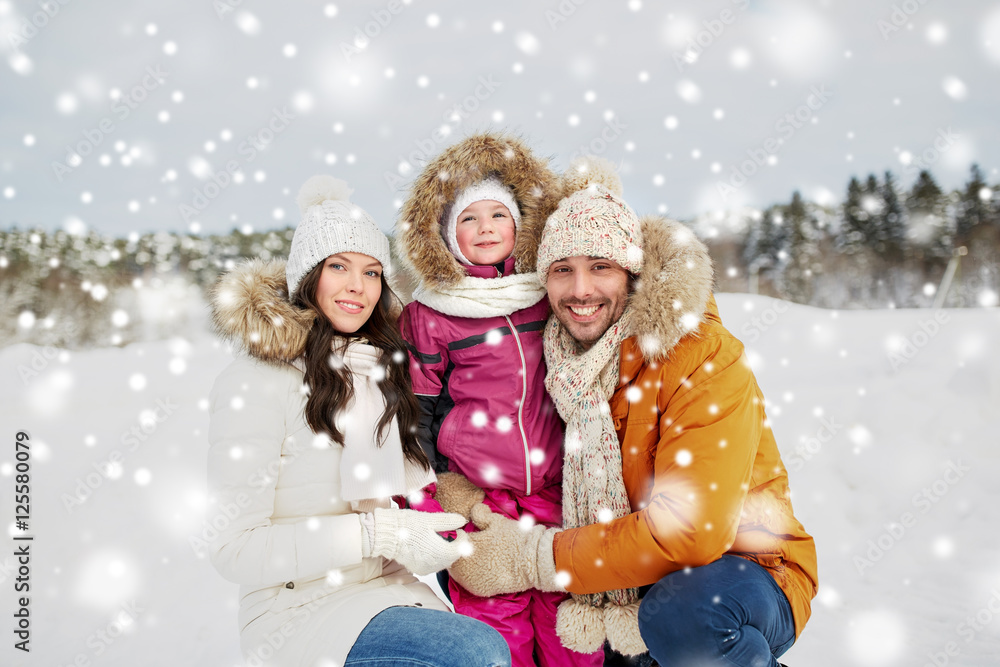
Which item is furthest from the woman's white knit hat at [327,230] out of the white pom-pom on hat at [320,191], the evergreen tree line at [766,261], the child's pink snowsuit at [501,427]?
the evergreen tree line at [766,261]

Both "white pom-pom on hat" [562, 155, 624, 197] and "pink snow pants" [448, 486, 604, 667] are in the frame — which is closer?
"pink snow pants" [448, 486, 604, 667]

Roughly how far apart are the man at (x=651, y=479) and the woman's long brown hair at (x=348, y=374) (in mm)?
370

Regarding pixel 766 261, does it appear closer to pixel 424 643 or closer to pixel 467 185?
pixel 467 185

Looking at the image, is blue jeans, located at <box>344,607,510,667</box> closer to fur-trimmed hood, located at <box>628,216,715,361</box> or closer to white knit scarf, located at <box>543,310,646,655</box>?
white knit scarf, located at <box>543,310,646,655</box>

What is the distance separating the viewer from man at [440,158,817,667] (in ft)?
6.40

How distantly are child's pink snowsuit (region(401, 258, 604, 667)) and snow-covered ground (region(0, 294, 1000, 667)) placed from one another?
5.72 ft

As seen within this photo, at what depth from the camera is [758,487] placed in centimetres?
221

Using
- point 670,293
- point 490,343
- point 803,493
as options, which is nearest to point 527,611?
point 490,343

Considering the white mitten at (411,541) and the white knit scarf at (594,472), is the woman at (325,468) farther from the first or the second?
the white knit scarf at (594,472)

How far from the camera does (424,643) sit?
1.73 meters

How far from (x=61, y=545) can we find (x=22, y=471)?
69cm

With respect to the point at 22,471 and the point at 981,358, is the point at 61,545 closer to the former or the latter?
the point at 22,471

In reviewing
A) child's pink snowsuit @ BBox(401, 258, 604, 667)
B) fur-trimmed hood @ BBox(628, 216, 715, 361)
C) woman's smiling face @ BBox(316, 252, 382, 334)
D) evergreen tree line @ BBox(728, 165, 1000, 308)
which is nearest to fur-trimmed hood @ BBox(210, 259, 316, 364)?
woman's smiling face @ BBox(316, 252, 382, 334)

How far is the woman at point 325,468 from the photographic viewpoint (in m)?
1.81
